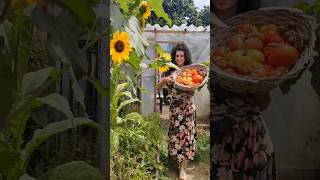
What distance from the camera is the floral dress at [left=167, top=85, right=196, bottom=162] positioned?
9.20ft

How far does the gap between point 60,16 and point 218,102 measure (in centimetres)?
80

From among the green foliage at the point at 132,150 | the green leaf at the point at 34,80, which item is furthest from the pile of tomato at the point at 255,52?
the green foliage at the point at 132,150

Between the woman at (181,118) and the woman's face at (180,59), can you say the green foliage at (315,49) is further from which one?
the woman's face at (180,59)

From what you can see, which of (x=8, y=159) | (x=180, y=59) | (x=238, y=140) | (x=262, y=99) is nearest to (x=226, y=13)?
(x=262, y=99)

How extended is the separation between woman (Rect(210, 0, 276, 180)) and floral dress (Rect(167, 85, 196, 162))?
1420 mm

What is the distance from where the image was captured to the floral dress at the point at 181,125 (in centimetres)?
280

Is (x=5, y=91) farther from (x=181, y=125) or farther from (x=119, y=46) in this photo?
(x=181, y=125)

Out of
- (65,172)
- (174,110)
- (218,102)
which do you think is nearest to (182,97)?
(174,110)

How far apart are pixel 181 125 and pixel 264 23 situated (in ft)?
5.49

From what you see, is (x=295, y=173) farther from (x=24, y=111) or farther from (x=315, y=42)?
(x=24, y=111)

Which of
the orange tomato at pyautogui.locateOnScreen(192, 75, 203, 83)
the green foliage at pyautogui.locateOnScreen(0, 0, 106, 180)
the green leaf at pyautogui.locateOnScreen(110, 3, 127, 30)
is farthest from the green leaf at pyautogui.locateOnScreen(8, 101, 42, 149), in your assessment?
the orange tomato at pyautogui.locateOnScreen(192, 75, 203, 83)

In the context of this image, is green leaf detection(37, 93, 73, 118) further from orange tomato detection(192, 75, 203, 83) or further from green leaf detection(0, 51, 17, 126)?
Answer: orange tomato detection(192, 75, 203, 83)

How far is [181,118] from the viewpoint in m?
2.88

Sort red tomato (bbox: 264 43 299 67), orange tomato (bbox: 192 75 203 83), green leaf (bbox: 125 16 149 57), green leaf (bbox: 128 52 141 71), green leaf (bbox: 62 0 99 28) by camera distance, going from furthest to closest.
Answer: orange tomato (bbox: 192 75 203 83)
green leaf (bbox: 128 52 141 71)
green leaf (bbox: 125 16 149 57)
red tomato (bbox: 264 43 299 67)
green leaf (bbox: 62 0 99 28)
